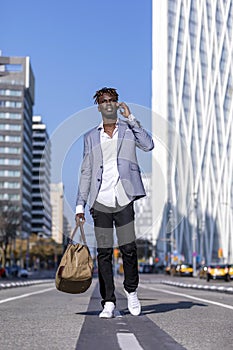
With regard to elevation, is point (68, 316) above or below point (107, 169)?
below

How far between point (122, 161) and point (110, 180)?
0.74 ft

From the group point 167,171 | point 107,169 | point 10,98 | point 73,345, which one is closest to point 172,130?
point 167,171

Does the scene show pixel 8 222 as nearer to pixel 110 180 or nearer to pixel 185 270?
pixel 185 270

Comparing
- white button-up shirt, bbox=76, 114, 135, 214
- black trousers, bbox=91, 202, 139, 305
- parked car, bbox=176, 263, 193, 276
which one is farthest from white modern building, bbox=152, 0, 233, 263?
white button-up shirt, bbox=76, 114, 135, 214

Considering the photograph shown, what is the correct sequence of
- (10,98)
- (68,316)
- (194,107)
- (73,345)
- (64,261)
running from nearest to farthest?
(73,345) < (64,261) < (68,316) < (194,107) < (10,98)

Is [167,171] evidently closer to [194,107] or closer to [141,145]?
→ [141,145]

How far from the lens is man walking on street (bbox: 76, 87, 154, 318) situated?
7.05 m

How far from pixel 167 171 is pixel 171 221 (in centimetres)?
81

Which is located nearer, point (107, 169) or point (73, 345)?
point (73, 345)

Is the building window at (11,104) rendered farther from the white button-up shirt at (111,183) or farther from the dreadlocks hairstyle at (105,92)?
the white button-up shirt at (111,183)

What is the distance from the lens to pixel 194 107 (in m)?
111

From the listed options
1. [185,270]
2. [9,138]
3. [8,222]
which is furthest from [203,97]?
[9,138]

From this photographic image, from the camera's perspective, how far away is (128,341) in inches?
205

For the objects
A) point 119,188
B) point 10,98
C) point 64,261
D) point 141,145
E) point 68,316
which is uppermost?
point 10,98
